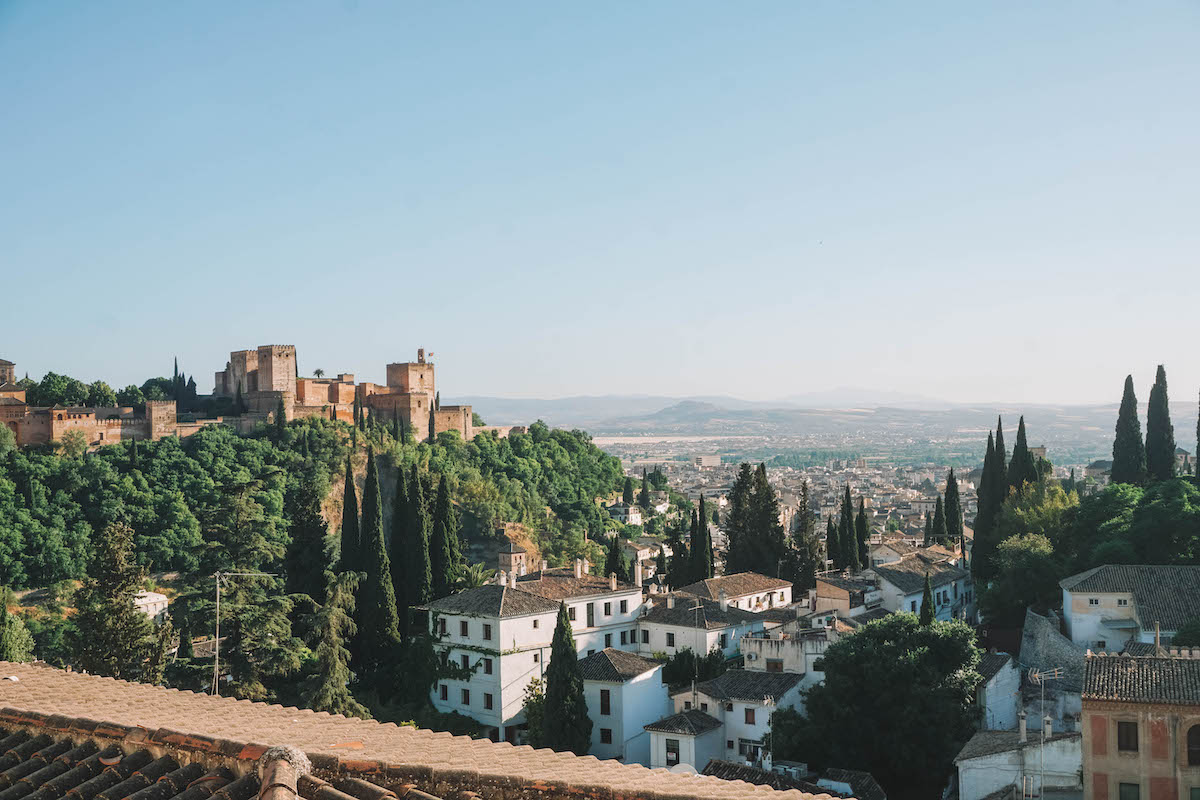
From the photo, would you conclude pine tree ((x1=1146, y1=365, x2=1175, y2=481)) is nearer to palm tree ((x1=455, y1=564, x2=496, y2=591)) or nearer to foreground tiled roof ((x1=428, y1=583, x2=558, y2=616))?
foreground tiled roof ((x1=428, y1=583, x2=558, y2=616))

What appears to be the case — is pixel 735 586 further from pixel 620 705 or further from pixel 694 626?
pixel 620 705

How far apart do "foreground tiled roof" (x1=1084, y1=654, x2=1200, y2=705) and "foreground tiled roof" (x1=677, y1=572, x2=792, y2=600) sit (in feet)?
54.3

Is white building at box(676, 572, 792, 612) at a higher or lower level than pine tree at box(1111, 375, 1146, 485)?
lower

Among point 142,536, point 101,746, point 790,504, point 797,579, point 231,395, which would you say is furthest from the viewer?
point 790,504

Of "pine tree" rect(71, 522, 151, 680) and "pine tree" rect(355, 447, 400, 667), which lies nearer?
"pine tree" rect(71, 522, 151, 680)

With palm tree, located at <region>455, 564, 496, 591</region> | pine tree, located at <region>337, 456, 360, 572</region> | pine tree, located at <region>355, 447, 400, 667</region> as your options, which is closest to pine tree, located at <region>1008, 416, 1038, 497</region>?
palm tree, located at <region>455, 564, 496, 591</region>

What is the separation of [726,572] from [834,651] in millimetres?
18481

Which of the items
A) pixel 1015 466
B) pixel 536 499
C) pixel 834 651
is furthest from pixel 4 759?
pixel 536 499

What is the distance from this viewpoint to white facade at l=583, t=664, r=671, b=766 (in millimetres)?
26906

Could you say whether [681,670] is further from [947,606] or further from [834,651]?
[947,606]

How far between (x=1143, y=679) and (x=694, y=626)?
49.2 feet

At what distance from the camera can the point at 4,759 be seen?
4773mm

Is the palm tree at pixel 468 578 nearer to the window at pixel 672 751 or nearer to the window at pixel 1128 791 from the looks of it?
the window at pixel 672 751

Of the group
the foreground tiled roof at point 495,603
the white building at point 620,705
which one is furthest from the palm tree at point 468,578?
the white building at point 620,705
